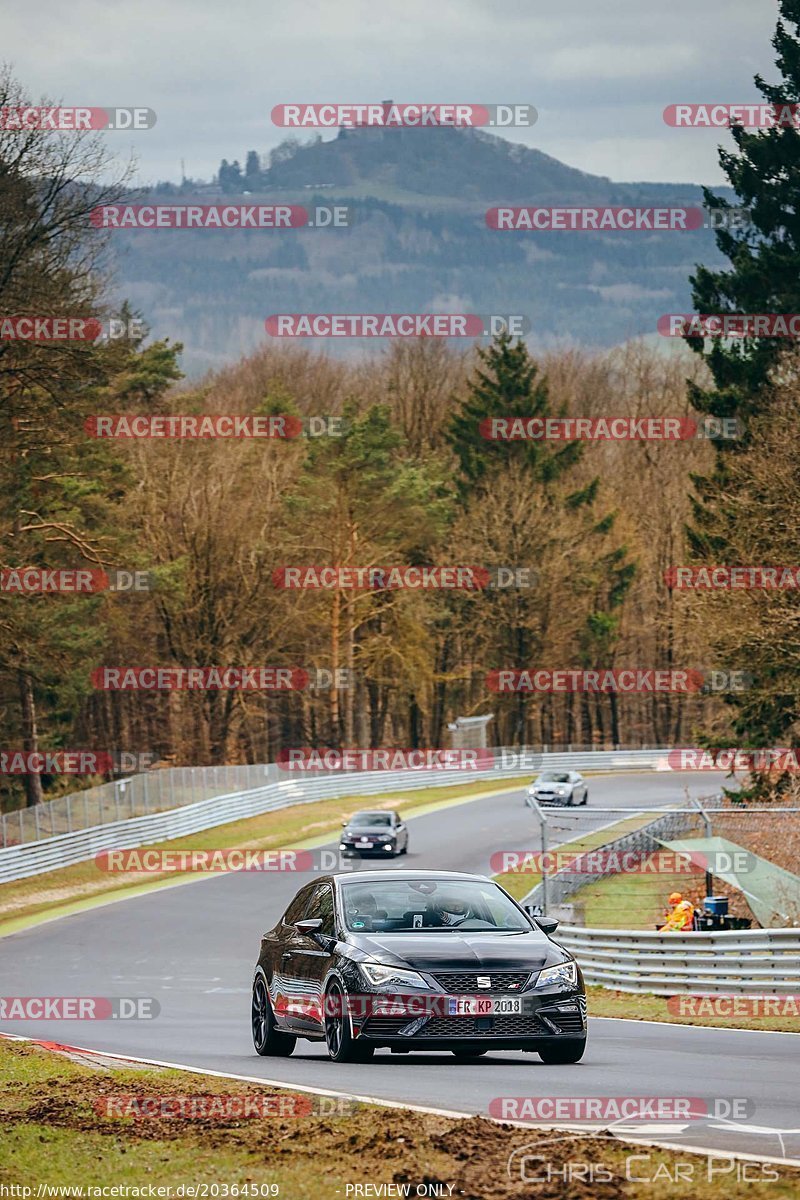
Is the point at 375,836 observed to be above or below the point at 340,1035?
below

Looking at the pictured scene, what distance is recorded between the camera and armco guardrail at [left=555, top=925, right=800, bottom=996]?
19.9 meters

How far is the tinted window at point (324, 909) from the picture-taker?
13435 millimetres

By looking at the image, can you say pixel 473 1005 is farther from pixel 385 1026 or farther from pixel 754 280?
pixel 754 280

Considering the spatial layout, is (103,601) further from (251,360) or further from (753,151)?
(251,360)

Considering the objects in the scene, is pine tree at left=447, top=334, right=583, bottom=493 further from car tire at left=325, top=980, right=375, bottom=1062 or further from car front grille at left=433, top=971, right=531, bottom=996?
car front grille at left=433, top=971, right=531, bottom=996

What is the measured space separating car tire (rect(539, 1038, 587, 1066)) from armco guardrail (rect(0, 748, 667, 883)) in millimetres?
31766

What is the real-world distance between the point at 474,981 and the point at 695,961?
10237 mm

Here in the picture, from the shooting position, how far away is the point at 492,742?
309 ft

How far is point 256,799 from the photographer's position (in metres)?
58.6

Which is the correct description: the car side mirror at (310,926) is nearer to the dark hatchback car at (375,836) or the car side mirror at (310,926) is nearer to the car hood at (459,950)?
the car hood at (459,950)

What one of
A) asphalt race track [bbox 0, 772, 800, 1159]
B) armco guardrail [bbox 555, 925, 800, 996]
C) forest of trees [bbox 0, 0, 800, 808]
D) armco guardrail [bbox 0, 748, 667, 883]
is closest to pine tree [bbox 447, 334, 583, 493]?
forest of trees [bbox 0, 0, 800, 808]

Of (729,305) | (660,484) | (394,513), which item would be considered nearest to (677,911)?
(729,305)

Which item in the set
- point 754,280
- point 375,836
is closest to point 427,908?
point 375,836

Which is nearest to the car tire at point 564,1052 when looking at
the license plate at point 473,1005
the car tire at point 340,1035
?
the license plate at point 473,1005
